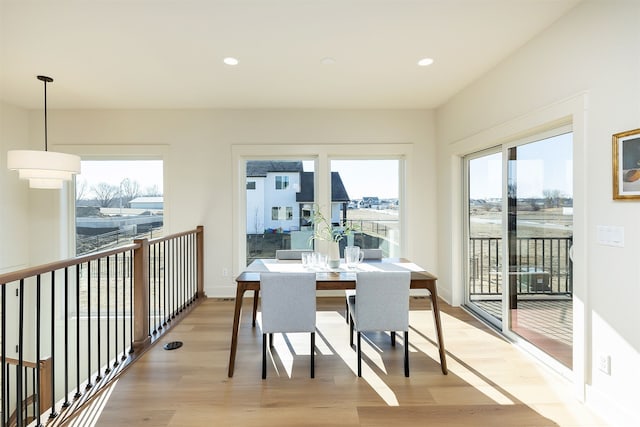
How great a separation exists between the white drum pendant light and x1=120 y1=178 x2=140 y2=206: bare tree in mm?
1414

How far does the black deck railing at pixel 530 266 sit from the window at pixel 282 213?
8.02 ft

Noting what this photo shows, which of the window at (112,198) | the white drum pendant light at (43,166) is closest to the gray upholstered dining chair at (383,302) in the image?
the white drum pendant light at (43,166)

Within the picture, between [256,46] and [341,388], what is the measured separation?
2786 millimetres

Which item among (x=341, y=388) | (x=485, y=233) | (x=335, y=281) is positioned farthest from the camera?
(x=485, y=233)

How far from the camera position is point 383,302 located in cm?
233

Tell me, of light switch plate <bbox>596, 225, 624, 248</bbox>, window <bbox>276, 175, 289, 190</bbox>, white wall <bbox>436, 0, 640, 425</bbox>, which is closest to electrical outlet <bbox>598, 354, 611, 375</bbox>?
white wall <bbox>436, 0, 640, 425</bbox>

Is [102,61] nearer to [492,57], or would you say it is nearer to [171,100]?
[171,100]

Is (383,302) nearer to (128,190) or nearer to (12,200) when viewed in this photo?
(128,190)

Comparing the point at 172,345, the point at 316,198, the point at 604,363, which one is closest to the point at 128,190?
the point at 172,345

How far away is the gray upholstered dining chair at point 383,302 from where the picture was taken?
90.2 inches

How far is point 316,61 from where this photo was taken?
2.88m

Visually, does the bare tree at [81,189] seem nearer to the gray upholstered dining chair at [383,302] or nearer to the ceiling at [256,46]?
the ceiling at [256,46]

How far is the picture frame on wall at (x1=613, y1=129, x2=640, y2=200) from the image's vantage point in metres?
1.71

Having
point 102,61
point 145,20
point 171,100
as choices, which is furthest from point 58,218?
point 145,20
